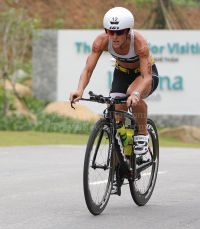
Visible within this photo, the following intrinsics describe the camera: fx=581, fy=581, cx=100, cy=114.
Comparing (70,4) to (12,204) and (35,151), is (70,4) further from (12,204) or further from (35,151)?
(12,204)

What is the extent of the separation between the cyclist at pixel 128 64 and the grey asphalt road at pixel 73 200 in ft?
2.41

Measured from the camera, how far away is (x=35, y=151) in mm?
12219

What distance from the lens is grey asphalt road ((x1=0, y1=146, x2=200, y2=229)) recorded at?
5.32 meters

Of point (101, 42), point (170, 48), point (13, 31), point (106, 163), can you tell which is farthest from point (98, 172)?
A: point (170, 48)

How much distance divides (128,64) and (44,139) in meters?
Answer: 10.1

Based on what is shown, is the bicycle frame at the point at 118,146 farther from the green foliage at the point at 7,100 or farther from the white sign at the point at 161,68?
the white sign at the point at 161,68

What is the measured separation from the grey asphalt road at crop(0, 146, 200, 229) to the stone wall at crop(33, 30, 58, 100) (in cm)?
1121

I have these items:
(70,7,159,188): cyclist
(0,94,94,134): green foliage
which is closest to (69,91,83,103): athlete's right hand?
A: (70,7,159,188): cyclist

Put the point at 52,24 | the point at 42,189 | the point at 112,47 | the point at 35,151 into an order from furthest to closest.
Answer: the point at 52,24 → the point at 35,151 → the point at 42,189 → the point at 112,47

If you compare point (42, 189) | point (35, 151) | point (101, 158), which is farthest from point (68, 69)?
point (101, 158)

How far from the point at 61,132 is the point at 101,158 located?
42.3ft

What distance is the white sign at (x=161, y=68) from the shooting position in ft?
71.5

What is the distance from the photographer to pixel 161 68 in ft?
72.3

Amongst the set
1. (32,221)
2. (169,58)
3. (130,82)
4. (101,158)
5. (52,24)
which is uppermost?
(52,24)
